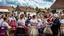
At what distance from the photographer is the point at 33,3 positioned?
18.4 feet

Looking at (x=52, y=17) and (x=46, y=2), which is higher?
(x=46, y=2)

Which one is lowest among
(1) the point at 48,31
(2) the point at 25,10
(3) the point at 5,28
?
(1) the point at 48,31

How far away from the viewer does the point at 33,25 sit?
554 cm

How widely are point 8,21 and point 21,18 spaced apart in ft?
1.04

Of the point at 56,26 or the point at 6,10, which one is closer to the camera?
the point at 6,10

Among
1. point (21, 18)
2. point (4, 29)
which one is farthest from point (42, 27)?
point (4, 29)

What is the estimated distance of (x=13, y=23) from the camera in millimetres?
5492

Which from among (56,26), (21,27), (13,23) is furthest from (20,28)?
(56,26)

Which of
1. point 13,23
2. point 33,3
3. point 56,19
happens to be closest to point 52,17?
point 56,19

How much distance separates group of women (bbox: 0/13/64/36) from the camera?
5.45m

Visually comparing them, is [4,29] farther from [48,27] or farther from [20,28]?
[48,27]

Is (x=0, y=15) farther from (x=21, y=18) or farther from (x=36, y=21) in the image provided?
(x=36, y=21)

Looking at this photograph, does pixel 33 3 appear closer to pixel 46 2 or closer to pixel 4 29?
pixel 46 2

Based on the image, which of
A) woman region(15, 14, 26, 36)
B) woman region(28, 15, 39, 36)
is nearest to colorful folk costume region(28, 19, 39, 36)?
woman region(28, 15, 39, 36)
